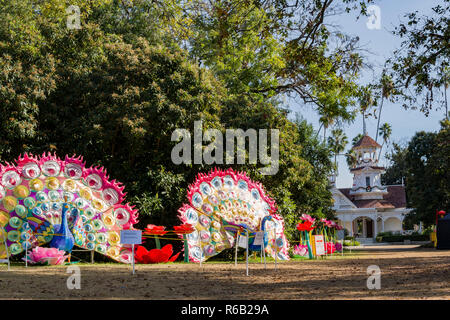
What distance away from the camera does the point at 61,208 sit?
48.0 feet

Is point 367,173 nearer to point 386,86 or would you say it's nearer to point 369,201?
point 369,201

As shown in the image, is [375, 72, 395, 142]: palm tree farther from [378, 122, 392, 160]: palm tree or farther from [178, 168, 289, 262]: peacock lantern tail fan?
[378, 122, 392, 160]: palm tree

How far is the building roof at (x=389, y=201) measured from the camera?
183ft

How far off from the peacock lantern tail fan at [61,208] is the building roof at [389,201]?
4398 centimetres

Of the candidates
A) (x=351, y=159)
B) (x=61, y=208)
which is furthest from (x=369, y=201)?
(x=61, y=208)

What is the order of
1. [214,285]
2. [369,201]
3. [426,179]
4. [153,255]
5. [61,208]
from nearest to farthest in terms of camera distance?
1. [214,285]
2. [61,208]
3. [153,255]
4. [426,179]
5. [369,201]

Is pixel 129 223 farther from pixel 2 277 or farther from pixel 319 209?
pixel 319 209

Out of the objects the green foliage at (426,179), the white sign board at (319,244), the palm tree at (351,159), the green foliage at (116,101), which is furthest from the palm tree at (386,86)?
the palm tree at (351,159)

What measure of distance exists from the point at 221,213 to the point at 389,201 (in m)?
43.9

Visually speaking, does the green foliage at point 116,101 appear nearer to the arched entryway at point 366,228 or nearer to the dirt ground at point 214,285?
the dirt ground at point 214,285

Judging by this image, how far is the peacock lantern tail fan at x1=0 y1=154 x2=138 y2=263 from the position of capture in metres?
14.1

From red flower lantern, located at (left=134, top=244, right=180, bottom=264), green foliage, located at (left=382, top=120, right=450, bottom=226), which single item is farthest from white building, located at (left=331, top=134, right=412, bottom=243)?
red flower lantern, located at (left=134, top=244, right=180, bottom=264)

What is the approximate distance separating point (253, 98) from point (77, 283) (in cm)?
1591

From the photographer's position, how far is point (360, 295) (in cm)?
834
